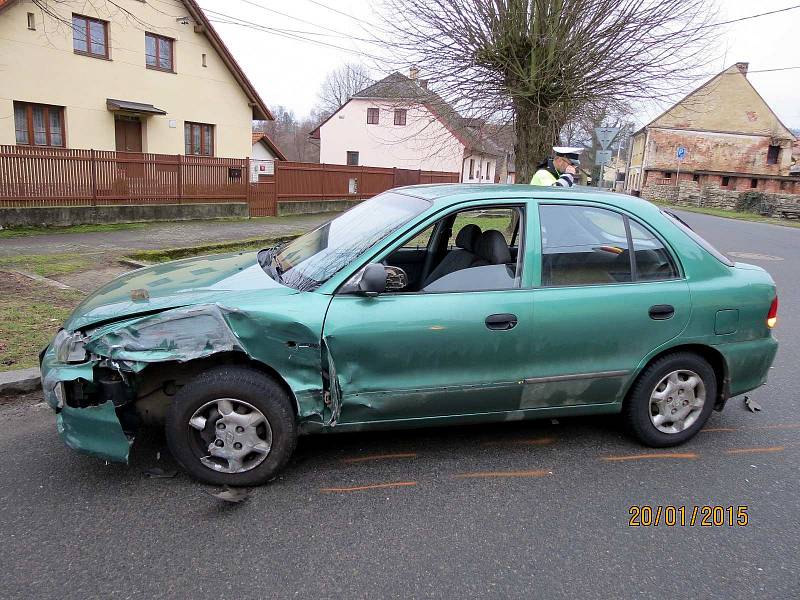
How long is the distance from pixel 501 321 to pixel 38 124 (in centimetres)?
2062

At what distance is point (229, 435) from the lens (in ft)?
10.4

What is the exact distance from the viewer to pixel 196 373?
10.8ft

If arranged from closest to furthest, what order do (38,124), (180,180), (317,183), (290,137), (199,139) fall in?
(180,180)
(38,124)
(317,183)
(199,139)
(290,137)

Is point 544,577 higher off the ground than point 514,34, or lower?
lower

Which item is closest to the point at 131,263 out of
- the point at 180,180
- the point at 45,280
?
the point at 45,280

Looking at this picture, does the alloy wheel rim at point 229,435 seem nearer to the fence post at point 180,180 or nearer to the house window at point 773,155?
the fence post at point 180,180

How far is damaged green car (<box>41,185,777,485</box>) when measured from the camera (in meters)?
3.14

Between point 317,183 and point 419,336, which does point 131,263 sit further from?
point 317,183

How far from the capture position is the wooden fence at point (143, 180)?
14250 millimetres

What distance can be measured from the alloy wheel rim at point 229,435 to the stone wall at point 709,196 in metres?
35.9

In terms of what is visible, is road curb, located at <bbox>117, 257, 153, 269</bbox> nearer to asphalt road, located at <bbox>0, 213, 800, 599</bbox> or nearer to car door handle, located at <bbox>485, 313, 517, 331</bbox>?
asphalt road, located at <bbox>0, 213, 800, 599</bbox>

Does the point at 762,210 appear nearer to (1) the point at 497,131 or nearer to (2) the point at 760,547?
(1) the point at 497,131

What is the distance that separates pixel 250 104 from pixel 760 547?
26.0m

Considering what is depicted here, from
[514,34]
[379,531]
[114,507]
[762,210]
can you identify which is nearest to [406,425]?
[379,531]
